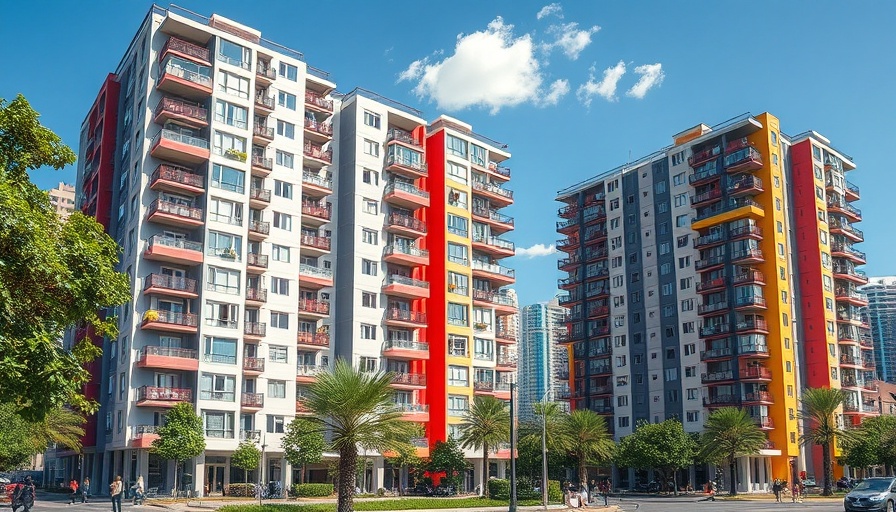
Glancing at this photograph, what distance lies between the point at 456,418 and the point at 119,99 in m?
47.0

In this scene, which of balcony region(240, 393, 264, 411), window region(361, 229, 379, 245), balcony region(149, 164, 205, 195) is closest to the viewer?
balcony region(149, 164, 205, 195)

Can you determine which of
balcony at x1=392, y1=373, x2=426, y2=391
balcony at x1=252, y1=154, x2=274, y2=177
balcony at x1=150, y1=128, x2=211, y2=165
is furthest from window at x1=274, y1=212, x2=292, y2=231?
balcony at x1=392, y1=373, x2=426, y2=391

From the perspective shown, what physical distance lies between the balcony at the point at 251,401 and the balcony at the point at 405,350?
592 inches

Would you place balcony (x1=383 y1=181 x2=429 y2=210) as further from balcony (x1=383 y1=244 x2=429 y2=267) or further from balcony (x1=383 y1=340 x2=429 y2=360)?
balcony (x1=383 y1=340 x2=429 y2=360)

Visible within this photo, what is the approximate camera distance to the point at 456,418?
86.2 metres

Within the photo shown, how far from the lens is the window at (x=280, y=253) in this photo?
78.4m

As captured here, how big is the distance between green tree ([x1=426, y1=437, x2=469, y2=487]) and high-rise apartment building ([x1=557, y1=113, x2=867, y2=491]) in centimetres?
3620

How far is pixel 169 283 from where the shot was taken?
70.1 m

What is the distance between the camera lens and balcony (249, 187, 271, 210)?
76769 mm

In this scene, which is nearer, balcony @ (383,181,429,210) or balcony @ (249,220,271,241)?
balcony @ (249,220,271,241)

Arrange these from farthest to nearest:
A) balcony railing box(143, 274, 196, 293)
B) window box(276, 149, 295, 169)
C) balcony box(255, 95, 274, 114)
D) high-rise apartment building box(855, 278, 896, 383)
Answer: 1. high-rise apartment building box(855, 278, 896, 383)
2. window box(276, 149, 295, 169)
3. balcony box(255, 95, 274, 114)
4. balcony railing box(143, 274, 196, 293)

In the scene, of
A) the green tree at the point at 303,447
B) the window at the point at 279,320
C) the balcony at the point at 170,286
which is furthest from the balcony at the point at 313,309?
the green tree at the point at 303,447

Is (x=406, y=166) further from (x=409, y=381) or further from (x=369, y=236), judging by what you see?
(x=409, y=381)

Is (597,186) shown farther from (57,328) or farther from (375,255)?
(57,328)
